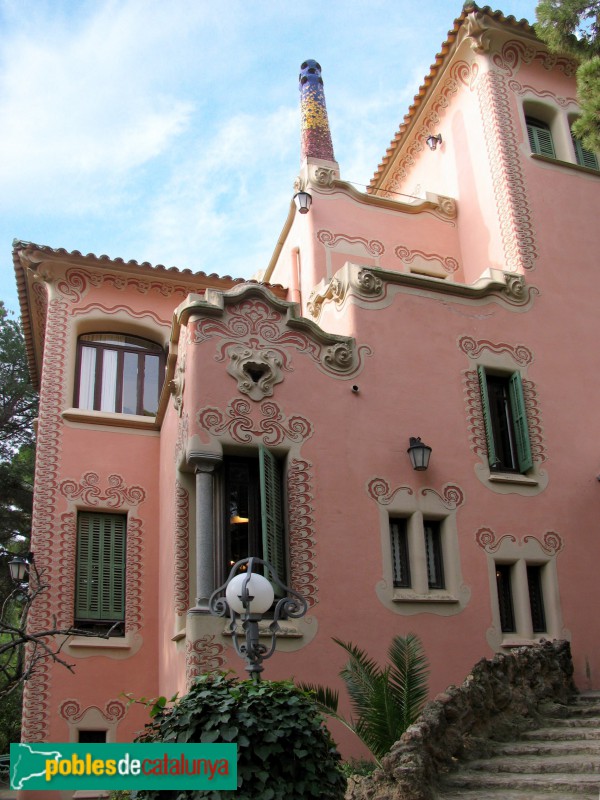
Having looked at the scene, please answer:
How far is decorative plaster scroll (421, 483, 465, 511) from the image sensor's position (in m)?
11.8

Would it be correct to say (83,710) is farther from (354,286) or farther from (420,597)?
(354,286)

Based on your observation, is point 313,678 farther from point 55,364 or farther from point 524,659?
point 55,364

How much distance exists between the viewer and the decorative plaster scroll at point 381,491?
450 inches

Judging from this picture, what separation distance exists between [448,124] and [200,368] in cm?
855

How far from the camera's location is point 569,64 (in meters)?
16.4

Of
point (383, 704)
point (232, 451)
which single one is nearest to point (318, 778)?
point (383, 704)

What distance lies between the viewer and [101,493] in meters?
14.0

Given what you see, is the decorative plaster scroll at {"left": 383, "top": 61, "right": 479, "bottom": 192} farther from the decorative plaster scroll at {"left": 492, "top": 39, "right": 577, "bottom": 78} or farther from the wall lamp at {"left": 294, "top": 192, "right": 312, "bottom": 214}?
the wall lamp at {"left": 294, "top": 192, "right": 312, "bottom": 214}

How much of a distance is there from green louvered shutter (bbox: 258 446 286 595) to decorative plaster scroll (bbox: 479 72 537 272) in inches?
231

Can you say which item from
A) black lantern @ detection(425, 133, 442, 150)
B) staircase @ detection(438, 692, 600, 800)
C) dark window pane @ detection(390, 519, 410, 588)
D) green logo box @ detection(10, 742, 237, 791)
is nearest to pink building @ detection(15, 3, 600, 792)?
dark window pane @ detection(390, 519, 410, 588)

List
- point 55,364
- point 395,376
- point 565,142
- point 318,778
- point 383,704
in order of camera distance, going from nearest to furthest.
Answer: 1. point 318,778
2. point 383,704
3. point 395,376
4. point 55,364
5. point 565,142

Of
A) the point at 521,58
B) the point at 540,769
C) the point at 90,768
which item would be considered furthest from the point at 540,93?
the point at 90,768

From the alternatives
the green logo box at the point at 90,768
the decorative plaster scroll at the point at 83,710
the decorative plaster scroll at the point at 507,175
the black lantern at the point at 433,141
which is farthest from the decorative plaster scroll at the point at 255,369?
the black lantern at the point at 433,141

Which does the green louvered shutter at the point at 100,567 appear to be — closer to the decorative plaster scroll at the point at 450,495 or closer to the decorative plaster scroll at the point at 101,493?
the decorative plaster scroll at the point at 101,493
